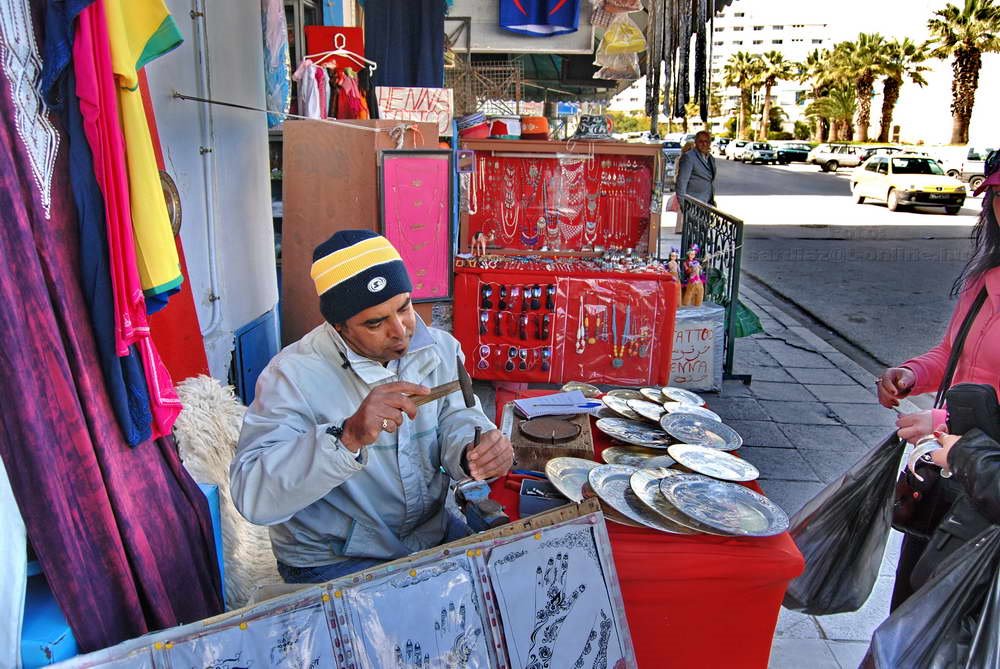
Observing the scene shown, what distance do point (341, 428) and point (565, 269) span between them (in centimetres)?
358

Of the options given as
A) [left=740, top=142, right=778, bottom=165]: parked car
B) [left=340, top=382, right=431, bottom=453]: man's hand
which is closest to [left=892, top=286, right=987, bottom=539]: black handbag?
[left=340, top=382, right=431, bottom=453]: man's hand

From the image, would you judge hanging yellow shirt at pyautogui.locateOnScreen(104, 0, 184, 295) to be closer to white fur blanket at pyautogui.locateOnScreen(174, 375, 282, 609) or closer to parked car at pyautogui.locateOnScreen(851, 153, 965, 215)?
white fur blanket at pyautogui.locateOnScreen(174, 375, 282, 609)

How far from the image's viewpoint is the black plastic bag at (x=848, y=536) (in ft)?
7.52

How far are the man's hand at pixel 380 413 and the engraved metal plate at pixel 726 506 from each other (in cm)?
82

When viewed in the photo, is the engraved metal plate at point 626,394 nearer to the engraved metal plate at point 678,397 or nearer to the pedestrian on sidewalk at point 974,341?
the engraved metal plate at point 678,397

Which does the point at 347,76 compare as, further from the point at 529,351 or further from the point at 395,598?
the point at 395,598

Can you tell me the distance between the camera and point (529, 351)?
5.09 metres

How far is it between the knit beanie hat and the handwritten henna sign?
3190mm

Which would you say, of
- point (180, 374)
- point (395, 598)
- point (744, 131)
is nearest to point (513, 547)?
point (395, 598)

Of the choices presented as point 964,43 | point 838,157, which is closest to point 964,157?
point 838,157

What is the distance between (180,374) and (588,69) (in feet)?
46.4

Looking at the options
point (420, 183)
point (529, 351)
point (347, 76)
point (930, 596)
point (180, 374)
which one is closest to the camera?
point (930, 596)

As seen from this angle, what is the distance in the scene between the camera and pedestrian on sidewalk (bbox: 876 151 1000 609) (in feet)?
6.85

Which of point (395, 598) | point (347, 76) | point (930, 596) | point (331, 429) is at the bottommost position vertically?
point (930, 596)
